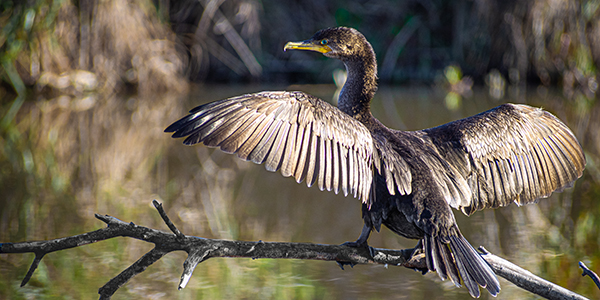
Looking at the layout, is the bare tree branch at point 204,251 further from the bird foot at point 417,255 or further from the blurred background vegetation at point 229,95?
the blurred background vegetation at point 229,95

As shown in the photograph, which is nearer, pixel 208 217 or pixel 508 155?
pixel 508 155

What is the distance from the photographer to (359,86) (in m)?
3.29

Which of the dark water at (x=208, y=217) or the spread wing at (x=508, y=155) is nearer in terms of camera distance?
the spread wing at (x=508, y=155)

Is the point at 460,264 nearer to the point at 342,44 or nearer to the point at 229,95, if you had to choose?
the point at 342,44

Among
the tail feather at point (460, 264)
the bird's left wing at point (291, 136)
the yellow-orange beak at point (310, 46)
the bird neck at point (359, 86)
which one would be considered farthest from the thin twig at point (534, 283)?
the yellow-orange beak at point (310, 46)

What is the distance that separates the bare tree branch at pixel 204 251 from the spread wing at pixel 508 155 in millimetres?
433

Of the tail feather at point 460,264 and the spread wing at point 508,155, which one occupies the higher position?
the spread wing at point 508,155

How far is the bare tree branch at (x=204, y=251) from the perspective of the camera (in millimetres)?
2232

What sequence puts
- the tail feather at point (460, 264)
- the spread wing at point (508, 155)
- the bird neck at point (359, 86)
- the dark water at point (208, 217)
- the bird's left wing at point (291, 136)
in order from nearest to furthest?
the bird's left wing at point (291, 136), the tail feather at point (460, 264), the spread wing at point (508, 155), the bird neck at point (359, 86), the dark water at point (208, 217)

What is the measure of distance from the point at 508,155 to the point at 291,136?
1.23 meters

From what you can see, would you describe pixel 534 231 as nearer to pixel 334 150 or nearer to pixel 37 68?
pixel 334 150


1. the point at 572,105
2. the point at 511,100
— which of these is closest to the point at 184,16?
the point at 511,100

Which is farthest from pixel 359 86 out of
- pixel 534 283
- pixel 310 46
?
pixel 534 283

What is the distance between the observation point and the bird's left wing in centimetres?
237
